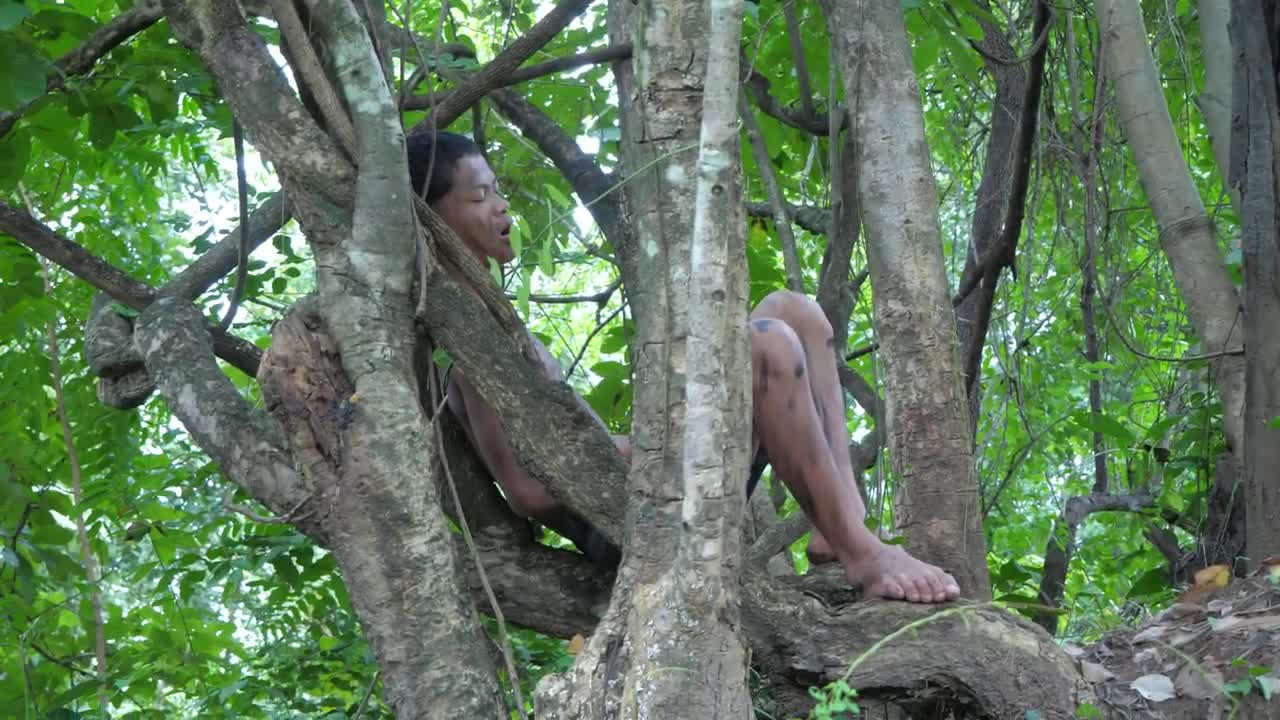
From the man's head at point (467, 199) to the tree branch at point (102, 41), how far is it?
847mm

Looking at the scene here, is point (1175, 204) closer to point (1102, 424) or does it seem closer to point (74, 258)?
point (1102, 424)

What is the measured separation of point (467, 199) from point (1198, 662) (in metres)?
1.98

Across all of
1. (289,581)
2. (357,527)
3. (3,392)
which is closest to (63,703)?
(289,581)

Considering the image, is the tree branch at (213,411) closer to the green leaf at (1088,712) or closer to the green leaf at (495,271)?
the green leaf at (495,271)

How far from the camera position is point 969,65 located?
420 centimetres

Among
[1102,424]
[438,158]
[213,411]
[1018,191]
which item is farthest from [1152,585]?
[213,411]

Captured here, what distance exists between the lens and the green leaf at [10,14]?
288 cm

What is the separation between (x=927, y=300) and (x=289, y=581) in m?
2.05

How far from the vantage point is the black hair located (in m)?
3.28

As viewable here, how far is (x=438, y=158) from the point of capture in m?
3.32

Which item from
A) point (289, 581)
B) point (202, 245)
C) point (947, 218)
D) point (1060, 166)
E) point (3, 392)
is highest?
point (947, 218)

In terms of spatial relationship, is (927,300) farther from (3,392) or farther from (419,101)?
(3,392)

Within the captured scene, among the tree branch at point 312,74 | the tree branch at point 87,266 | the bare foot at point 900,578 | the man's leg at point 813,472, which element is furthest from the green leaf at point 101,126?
the bare foot at point 900,578

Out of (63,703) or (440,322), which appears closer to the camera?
(440,322)
